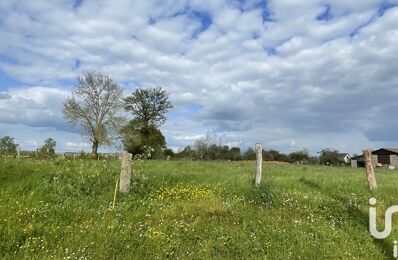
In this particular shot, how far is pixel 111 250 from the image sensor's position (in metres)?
7.03

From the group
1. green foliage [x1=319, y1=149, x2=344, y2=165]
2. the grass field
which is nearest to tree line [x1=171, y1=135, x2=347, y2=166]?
green foliage [x1=319, y1=149, x2=344, y2=165]

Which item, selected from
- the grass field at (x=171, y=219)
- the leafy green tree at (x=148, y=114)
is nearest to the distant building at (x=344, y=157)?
the leafy green tree at (x=148, y=114)

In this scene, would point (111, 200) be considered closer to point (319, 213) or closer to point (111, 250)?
point (111, 250)

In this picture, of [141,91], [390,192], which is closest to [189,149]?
[141,91]

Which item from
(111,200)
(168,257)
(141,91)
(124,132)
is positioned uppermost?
(141,91)

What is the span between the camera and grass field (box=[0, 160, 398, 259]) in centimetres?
727

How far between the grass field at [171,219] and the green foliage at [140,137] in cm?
4667

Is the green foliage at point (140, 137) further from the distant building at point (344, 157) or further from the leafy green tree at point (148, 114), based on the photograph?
the distant building at point (344, 157)

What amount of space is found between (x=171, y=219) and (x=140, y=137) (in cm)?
5424

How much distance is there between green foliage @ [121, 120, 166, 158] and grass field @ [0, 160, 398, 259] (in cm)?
4667

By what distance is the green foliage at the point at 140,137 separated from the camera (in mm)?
59600

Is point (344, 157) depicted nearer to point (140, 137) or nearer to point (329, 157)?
point (329, 157)

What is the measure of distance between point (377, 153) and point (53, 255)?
10797cm

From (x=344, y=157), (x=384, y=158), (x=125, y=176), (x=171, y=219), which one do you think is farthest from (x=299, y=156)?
(x=171, y=219)
